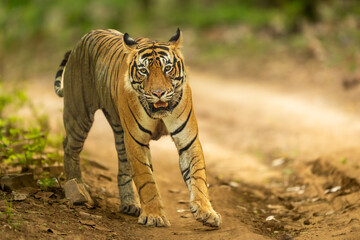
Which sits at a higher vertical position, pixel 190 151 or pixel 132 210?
pixel 190 151

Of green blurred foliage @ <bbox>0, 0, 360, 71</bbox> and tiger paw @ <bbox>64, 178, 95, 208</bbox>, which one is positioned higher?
green blurred foliage @ <bbox>0, 0, 360, 71</bbox>

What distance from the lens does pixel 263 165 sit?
7.79 metres

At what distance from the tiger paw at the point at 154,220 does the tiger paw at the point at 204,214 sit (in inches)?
13.7

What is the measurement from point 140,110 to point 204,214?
1.03m

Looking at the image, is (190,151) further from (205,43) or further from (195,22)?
(195,22)

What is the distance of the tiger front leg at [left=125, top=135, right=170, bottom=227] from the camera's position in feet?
15.5

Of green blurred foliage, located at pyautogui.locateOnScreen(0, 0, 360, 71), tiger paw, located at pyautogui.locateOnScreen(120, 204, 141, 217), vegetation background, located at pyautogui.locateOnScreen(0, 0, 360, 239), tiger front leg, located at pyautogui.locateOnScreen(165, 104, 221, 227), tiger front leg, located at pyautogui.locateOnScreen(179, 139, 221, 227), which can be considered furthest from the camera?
green blurred foliage, located at pyautogui.locateOnScreen(0, 0, 360, 71)

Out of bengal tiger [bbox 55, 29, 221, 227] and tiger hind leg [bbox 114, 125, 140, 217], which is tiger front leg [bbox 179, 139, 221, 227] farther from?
tiger hind leg [bbox 114, 125, 140, 217]

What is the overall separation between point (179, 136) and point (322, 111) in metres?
5.70

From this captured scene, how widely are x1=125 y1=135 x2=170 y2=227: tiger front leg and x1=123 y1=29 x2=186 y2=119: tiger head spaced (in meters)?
0.40

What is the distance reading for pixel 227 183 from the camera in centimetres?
691

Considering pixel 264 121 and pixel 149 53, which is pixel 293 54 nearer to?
pixel 264 121

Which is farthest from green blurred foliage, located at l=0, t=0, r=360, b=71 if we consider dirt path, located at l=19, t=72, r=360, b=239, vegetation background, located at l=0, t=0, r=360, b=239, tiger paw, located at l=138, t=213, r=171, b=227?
tiger paw, located at l=138, t=213, r=171, b=227

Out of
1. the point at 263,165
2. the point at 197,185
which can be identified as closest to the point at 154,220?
the point at 197,185
